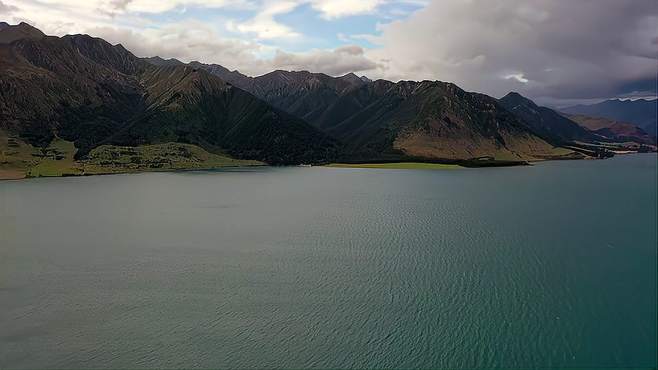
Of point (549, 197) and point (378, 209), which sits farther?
point (549, 197)

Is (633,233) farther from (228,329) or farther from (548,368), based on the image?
(228,329)

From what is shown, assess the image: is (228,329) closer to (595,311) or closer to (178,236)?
(595,311)

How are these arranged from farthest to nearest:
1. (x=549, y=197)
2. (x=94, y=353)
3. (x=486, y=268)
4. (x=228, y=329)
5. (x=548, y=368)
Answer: (x=549, y=197) < (x=486, y=268) < (x=228, y=329) < (x=94, y=353) < (x=548, y=368)

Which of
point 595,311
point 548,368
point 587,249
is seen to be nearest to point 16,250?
point 548,368

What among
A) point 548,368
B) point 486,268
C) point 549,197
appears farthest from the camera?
point 549,197

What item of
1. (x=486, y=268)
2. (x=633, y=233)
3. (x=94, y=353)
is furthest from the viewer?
(x=633, y=233)

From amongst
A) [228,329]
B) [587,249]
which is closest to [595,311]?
[587,249]
